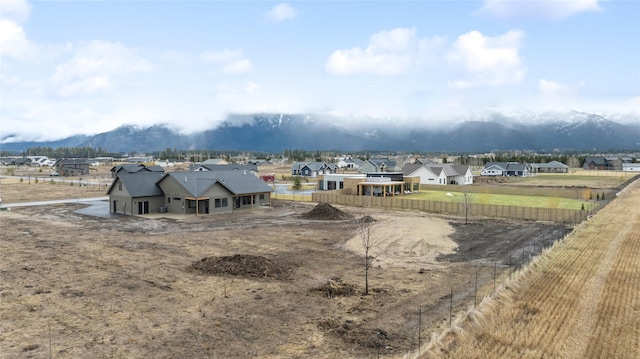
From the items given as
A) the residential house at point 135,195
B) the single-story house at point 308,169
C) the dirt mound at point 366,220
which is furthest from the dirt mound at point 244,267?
the single-story house at point 308,169

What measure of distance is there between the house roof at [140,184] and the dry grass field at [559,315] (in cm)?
3836

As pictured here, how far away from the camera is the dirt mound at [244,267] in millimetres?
23266

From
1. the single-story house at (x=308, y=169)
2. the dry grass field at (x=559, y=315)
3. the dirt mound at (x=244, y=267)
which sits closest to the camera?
the dry grass field at (x=559, y=315)

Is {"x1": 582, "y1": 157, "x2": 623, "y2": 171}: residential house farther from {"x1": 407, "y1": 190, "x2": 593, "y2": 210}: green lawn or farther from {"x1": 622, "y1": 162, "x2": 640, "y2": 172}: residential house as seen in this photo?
{"x1": 407, "y1": 190, "x2": 593, "y2": 210}: green lawn

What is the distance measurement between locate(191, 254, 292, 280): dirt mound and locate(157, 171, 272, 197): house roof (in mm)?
23771

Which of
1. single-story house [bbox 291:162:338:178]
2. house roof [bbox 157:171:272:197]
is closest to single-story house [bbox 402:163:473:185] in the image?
single-story house [bbox 291:162:338:178]

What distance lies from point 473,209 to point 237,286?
108 feet

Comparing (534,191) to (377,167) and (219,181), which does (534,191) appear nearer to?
(219,181)

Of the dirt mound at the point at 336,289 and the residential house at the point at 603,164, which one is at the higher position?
the residential house at the point at 603,164

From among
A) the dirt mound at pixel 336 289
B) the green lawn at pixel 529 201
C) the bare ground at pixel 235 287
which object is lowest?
the bare ground at pixel 235 287

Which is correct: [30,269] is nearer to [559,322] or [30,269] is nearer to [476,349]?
[476,349]

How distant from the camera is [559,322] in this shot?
16.5 m

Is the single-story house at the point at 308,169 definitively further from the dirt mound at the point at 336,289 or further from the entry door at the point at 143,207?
the dirt mound at the point at 336,289

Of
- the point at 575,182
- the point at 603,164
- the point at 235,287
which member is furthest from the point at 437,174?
the point at 603,164
